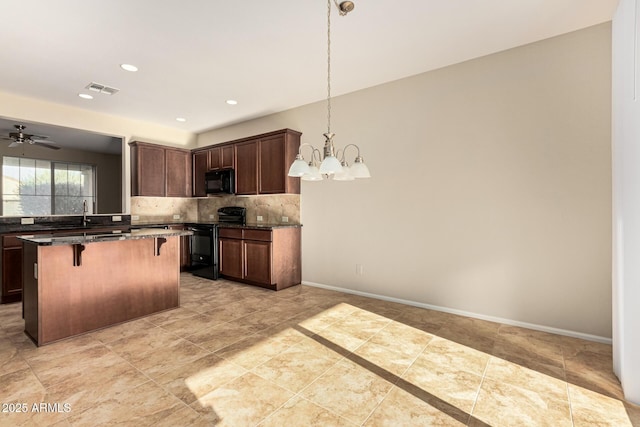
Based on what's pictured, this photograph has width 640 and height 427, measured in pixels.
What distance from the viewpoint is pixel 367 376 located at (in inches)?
83.0

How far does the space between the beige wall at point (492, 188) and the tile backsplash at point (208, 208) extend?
1027 mm

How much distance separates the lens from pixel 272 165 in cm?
469

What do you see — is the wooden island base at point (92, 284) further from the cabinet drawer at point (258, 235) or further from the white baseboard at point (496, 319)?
the white baseboard at point (496, 319)

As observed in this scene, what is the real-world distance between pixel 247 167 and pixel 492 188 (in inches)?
142

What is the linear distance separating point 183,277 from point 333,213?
2936mm

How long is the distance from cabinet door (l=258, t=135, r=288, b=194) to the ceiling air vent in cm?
207

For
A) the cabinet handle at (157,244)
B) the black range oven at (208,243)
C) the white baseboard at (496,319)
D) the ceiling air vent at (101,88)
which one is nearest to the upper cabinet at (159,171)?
the black range oven at (208,243)

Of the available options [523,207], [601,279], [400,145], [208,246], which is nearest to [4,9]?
[208,246]

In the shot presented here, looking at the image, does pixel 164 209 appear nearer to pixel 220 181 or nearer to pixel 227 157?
pixel 220 181

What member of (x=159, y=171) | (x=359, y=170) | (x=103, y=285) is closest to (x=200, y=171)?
(x=159, y=171)

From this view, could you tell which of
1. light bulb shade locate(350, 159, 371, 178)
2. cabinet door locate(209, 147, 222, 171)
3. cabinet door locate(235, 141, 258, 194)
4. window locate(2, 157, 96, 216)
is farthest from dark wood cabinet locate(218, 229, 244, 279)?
window locate(2, 157, 96, 216)

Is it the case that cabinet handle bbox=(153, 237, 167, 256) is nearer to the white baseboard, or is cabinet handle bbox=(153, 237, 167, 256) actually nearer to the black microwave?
the black microwave

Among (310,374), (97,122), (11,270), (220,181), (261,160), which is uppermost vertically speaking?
(97,122)

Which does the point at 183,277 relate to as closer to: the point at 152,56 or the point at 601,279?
the point at 152,56
